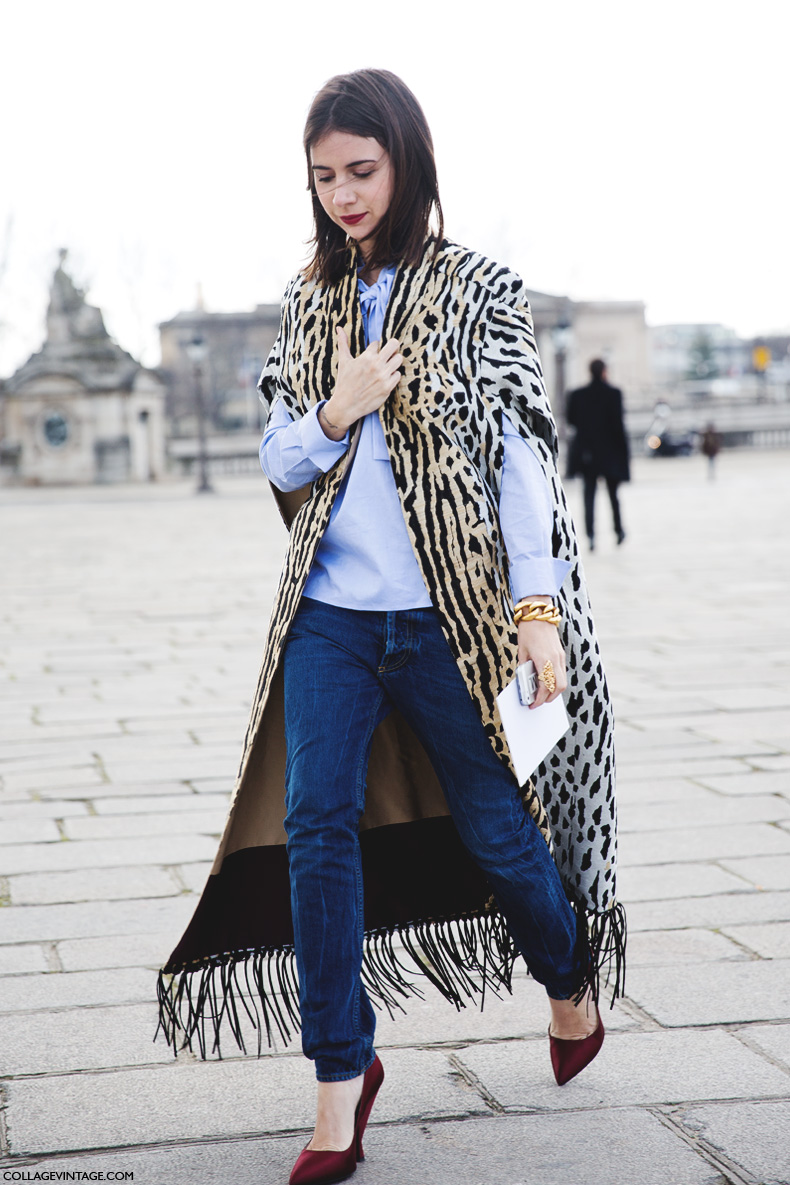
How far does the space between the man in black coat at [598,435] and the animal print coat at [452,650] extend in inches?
425

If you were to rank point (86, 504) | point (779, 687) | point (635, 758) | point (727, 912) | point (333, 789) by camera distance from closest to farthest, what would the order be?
point (333, 789)
point (727, 912)
point (635, 758)
point (779, 687)
point (86, 504)

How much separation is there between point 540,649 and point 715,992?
117 centimetres

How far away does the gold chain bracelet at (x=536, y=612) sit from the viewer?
92.9 inches

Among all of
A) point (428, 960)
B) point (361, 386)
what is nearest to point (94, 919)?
point (428, 960)

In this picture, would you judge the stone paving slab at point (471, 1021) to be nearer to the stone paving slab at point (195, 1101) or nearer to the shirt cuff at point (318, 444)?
the stone paving slab at point (195, 1101)

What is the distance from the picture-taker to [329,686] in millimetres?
2334

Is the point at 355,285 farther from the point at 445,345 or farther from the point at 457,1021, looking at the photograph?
the point at 457,1021

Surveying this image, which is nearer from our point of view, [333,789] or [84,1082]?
[333,789]

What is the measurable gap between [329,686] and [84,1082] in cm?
97

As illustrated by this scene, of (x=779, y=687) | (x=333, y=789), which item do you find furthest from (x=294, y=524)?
(x=779, y=687)

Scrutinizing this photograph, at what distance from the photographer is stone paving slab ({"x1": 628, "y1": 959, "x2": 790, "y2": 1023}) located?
2.98 metres

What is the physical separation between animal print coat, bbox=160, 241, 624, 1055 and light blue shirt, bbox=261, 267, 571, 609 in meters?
0.03

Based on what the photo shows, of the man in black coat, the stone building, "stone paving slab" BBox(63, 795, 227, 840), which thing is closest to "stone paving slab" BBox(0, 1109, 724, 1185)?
"stone paving slab" BBox(63, 795, 227, 840)

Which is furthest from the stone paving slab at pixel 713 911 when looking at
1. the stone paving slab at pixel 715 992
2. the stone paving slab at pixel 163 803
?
the stone paving slab at pixel 163 803
